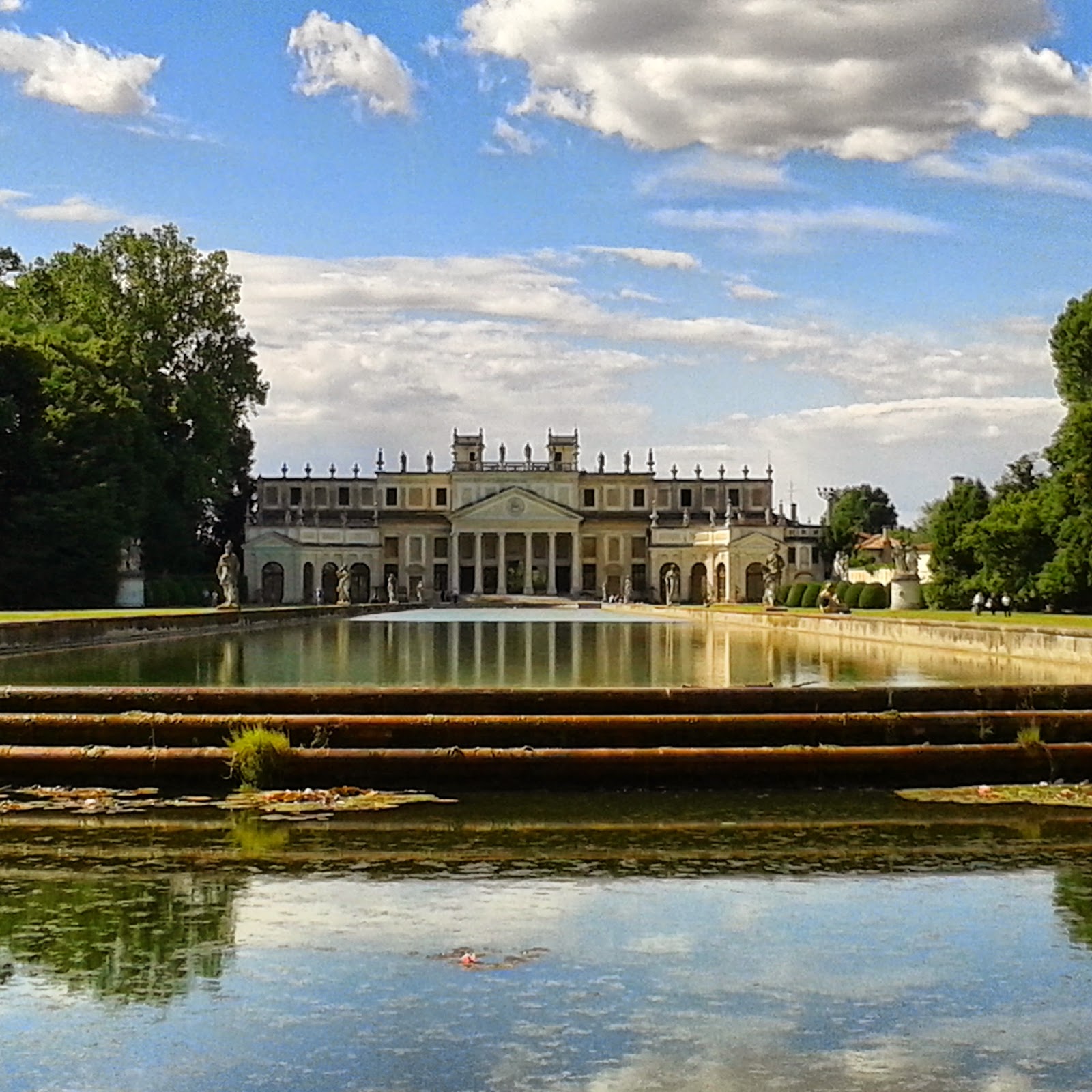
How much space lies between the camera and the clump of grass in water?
1281 centimetres

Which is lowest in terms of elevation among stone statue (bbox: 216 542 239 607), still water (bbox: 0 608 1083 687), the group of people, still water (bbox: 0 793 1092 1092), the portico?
still water (bbox: 0 793 1092 1092)

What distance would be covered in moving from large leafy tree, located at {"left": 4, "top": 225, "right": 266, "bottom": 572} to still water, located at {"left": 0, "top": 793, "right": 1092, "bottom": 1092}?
53191 millimetres

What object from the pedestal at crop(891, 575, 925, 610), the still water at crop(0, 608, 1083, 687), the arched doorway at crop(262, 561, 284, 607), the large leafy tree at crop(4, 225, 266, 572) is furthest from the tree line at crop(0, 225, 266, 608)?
the arched doorway at crop(262, 561, 284, 607)

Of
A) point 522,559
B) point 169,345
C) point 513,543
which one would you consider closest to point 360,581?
point 513,543

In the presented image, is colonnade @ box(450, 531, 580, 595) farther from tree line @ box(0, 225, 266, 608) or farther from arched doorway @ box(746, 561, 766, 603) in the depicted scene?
tree line @ box(0, 225, 266, 608)

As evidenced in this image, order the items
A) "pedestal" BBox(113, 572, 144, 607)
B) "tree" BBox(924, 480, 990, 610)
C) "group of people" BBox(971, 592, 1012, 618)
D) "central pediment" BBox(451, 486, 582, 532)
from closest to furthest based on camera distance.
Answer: "group of people" BBox(971, 592, 1012, 618) → "tree" BBox(924, 480, 990, 610) → "pedestal" BBox(113, 572, 144, 607) → "central pediment" BBox(451, 486, 582, 532)

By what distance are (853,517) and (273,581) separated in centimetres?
4754

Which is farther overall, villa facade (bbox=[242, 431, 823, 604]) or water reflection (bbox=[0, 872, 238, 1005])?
villa facade (bbox=[242, 431, 823, 604])

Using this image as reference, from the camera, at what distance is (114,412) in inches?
2191

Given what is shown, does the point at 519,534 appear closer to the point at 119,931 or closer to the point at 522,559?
the point at 522,559

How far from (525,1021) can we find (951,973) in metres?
2.10

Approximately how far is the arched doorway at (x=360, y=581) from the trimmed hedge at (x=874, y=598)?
237 feet

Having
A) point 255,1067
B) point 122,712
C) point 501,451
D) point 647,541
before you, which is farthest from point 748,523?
point 255,1067

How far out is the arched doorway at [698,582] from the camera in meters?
131
